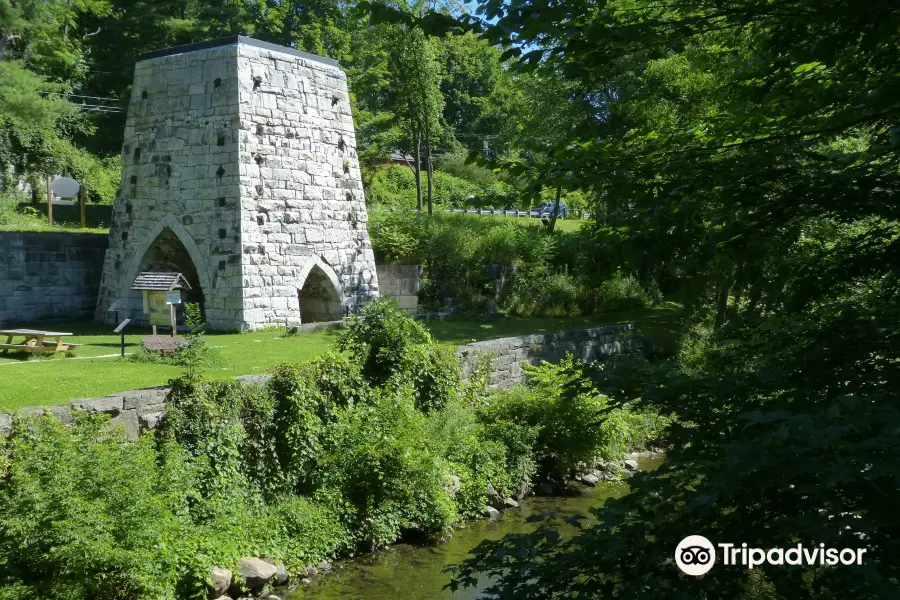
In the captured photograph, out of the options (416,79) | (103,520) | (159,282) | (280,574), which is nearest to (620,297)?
(416,79)

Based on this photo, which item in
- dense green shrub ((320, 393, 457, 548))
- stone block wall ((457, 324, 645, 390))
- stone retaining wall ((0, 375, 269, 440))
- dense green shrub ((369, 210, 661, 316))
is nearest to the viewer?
stone retaining wall ((0, 375, 269, 440))

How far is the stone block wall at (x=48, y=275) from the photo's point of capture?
1606 cm

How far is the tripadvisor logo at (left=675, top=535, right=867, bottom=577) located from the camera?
3.06 m

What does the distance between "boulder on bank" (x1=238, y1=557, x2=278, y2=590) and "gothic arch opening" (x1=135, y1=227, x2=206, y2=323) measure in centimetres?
908

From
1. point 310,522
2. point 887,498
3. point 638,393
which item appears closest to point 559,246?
point 310,522

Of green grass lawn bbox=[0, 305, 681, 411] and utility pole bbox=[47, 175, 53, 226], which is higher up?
utility pole bbox=[47, 175, 53, 226]

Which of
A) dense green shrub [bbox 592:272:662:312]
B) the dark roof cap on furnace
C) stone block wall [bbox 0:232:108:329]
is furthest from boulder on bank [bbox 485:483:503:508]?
dense green shrub [bbox 592:272:662:312]

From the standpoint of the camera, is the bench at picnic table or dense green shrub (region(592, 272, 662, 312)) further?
dense green shrub (region(592, 272, 662, 312))

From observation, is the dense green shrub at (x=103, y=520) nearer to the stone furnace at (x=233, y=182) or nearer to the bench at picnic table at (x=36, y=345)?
the bench at picnic table at (x=36, y=345)

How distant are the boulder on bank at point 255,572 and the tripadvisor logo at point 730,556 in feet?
19.7

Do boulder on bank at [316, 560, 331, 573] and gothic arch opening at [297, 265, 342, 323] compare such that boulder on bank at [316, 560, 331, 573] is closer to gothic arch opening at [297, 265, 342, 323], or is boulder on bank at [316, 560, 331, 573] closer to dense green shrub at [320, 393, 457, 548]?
dense green shrub at [320, 393, 457, 548]

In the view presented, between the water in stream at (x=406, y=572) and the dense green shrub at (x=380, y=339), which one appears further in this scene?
the dense green shrub at (x=380, y=339)

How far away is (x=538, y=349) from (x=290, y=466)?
6814mm

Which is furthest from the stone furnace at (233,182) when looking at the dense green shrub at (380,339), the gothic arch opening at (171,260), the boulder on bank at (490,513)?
the boulder on bank at (490,513)
